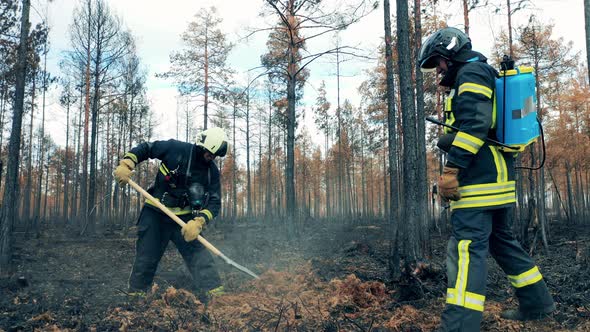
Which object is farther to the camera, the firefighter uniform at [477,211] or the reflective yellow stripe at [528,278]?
the reflective yellow stripe at [528,278]

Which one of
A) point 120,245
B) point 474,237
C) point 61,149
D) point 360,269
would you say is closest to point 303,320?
point 474,237

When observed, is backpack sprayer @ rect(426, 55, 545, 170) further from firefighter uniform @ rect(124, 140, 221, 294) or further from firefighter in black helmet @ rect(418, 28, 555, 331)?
firefighter uniform @ rect(124, 140, 221, 294)

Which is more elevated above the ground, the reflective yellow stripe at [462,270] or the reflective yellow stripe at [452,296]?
the reflective yellow stripe at [462,270]

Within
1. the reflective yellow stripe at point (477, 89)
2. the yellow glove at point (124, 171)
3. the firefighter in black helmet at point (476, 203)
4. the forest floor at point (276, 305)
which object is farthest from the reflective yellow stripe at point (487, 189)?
the yellow glove at point (124, 171)

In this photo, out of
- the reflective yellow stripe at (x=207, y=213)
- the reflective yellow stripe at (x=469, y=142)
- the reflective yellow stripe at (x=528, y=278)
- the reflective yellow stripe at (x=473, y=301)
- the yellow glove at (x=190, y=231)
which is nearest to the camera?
the reflective yellow stripe at (x=473, y=301)

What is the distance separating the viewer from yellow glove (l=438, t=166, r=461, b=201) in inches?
112

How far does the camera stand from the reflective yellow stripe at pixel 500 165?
2.90 metres

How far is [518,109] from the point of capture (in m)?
2.93

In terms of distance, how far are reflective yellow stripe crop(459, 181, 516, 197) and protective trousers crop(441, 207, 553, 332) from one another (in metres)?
0.13

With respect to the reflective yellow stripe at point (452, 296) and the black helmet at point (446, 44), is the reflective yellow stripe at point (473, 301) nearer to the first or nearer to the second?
the reflective yellow stripe at point (452, 296)

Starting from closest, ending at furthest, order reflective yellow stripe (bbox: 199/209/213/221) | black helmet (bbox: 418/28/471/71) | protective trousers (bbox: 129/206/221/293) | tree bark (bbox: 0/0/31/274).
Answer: black helmet (bbox: 418/28/471/71) → protective trousers (bbox: 129/206/221/293) → reflective yellow stripe (bbox: 199/209/213/221) → tree bark (bbox: 0/0/31/274)

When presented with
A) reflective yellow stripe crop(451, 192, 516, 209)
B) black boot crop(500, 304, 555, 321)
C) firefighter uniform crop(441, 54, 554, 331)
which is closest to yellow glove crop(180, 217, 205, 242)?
firefighter uniform crop(441, 54, 554, 331)

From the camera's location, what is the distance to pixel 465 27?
13117mm

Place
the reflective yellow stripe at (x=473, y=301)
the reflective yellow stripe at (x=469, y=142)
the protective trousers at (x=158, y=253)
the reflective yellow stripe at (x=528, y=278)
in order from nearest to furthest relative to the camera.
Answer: the reflective yellow stripe at (x=473, y=301), the reflective yellow stripe at (x=469, y=142), the reflective yellow stripe at (x=528, y=278), the protective trousers at (x=158, y=253)
